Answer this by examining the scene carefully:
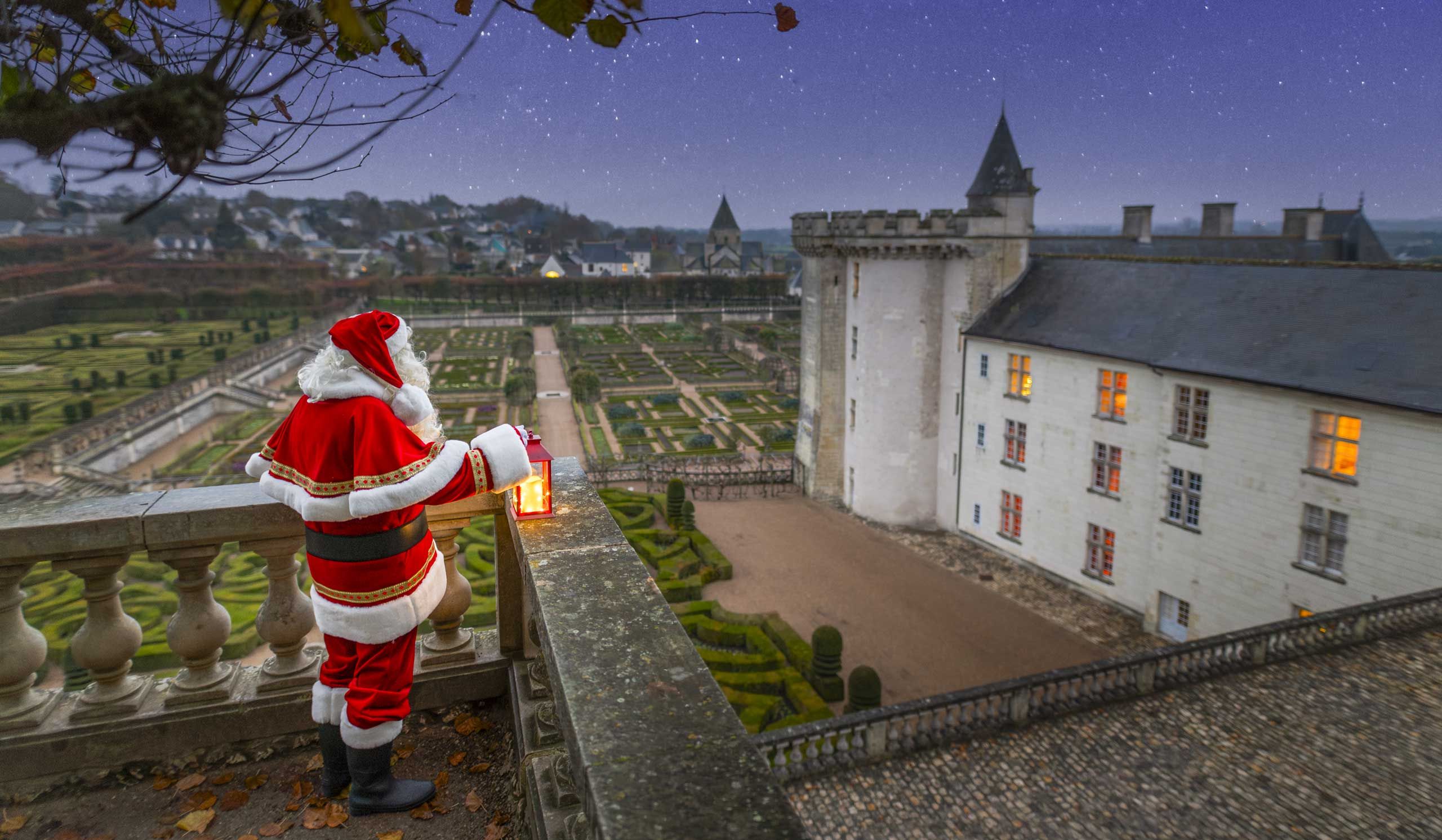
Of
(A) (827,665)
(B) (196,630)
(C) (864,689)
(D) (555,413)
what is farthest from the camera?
(D) (555,413)

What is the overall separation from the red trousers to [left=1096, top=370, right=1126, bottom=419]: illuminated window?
18973 mm

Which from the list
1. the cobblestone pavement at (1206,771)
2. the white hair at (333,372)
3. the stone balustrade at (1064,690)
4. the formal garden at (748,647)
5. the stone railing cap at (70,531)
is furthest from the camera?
the formal garden at (748,647)

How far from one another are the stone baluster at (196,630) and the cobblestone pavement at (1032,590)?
16.7 meters

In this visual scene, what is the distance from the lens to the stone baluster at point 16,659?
3867 millimetres

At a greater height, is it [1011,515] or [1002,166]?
[1002,166]

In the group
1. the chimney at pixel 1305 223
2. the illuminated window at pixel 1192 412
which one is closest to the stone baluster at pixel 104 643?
the illuminated window at pixel 1192 412

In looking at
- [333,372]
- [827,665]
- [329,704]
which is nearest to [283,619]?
[329,704]

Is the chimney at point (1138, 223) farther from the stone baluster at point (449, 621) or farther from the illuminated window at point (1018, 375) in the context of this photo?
the stone baluster at point (449, 621)

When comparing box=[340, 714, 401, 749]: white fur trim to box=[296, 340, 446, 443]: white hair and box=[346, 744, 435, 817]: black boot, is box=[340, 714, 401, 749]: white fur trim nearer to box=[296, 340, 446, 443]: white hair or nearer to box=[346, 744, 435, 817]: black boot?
box=[346, 744, 435, 817]: black boot

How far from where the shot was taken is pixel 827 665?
53.0ft

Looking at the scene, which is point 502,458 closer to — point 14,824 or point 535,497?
point 535,497

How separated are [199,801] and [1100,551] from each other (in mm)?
20279

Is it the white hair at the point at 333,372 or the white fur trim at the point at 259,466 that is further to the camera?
the white fur trim at the point at 259,466

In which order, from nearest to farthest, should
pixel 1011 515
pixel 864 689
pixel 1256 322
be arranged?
1. pixel 864 689
2. pixel 1256 322
3. pixel 1011 515
